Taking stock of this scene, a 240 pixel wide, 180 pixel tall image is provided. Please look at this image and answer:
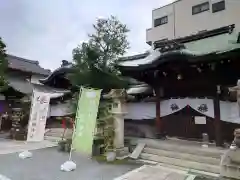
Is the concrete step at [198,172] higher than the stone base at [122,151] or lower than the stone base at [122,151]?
lower

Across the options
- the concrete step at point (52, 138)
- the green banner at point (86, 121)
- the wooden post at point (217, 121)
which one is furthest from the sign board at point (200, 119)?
the concrete step at point (52, 138)

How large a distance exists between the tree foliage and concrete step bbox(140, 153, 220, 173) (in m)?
4.00

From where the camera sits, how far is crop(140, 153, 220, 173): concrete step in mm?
6007

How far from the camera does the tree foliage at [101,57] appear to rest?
384 inches

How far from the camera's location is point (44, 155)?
802 centimetres

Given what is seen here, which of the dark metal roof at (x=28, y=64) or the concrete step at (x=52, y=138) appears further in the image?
the dark metal roof at (x=28, y=64)

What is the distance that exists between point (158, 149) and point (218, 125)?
2495 millimetres

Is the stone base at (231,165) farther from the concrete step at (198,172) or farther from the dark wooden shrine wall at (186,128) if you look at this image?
the dark wooden shrine wall at (186,128)

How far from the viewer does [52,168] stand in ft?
20.5

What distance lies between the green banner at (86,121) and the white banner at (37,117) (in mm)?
2033

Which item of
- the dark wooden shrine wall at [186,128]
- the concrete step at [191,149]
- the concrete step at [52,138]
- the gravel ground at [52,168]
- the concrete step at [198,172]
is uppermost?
the dark wooden shrine wall at [186,128]

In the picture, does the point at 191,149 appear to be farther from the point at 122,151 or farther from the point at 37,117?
the point at 37,117

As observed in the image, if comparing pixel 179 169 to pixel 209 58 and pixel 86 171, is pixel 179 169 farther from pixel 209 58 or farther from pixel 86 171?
pixel 209 58

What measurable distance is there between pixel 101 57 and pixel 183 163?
6313mm
